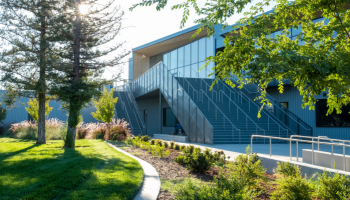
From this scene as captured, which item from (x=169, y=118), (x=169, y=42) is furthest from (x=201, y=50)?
(x=169, y=118)

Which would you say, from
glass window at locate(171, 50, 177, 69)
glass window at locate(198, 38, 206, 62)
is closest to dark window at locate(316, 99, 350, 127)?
glass window at locate(198, 38, 206, 62)

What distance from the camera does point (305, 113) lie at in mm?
18047

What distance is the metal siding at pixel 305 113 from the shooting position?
1619cm

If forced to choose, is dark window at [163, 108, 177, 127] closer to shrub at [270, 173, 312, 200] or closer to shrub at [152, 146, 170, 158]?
shrub at [152, 146, 170, 158]

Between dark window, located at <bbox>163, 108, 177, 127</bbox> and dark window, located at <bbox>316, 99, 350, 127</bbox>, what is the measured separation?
12.3 meters

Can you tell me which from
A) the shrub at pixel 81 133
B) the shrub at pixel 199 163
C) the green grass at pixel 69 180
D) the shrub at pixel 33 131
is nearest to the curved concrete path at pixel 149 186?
the green grass at pixel 69 180

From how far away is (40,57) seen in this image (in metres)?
12.5

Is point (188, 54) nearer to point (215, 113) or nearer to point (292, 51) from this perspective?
point (215, 113)

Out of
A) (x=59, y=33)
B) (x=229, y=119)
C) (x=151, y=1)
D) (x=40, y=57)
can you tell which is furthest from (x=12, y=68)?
(x=229, y=119)

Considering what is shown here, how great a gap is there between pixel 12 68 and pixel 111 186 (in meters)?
10.6

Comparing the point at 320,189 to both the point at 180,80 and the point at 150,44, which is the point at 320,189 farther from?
the point at 150,44

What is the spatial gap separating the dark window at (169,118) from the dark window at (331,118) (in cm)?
1230

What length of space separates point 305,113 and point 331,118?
163 cm

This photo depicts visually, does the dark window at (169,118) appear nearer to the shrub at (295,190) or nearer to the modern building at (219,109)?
the modern building at (219,109)
